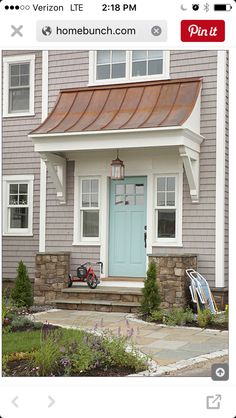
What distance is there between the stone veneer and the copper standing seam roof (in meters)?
2.08

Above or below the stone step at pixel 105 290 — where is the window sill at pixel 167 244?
above

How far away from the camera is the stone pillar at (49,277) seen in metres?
9.16

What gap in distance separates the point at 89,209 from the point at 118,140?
5.74 feet

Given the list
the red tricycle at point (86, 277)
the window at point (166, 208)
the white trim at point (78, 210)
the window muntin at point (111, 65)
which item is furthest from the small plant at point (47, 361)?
the window muntin at point (111, 65)

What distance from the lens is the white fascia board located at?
26.6ft

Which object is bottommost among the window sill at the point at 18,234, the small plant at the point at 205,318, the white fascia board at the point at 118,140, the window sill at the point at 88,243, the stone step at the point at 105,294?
the small plant at the point at 205,318

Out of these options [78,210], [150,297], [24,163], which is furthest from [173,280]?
[24,163]

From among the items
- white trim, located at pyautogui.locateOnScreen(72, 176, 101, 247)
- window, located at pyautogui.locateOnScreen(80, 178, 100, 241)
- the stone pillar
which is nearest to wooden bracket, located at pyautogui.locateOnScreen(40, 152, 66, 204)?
white trim, located at pyautogui.locateOnScreen(72, 176, 101, 247)

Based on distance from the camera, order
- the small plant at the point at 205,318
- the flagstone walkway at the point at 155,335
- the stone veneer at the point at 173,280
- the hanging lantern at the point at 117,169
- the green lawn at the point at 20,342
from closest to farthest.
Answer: the green lawn at the point at 20,342
the flagstone walkway at the point at 155,335
the small plant at the point at 205,318
the stone veneer at the point at 173,280
the hanging lantern at the point at 117,169

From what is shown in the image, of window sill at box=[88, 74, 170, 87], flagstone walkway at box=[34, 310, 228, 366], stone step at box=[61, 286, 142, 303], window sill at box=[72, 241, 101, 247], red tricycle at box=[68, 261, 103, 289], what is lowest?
flagstone walkway at box=[34, 310, 228, 366]

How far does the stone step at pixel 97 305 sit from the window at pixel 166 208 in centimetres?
143

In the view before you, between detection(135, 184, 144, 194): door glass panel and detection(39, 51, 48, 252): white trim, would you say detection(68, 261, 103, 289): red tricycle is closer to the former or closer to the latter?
detection(39, 51, 48, 252): white trim

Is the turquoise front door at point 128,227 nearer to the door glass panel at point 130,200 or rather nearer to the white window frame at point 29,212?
the door glass panel at point 130,200
